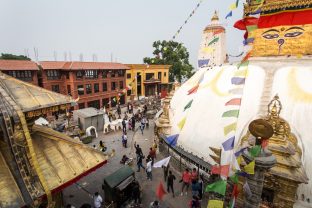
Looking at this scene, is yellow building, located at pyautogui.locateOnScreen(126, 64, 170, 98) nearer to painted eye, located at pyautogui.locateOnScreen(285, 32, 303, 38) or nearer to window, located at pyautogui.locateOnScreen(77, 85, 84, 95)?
window, located at pyautogui.locateOnScreen(77, 85, 84, 95)

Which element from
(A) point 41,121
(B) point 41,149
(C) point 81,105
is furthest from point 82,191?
(C) point 81,105

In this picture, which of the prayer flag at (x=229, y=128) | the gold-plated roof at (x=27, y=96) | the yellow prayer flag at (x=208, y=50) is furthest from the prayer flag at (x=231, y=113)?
the yellow prayer flag at (x=208, y=50)

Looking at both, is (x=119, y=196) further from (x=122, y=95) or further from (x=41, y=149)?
(x=122, y=95)

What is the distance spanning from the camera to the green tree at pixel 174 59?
51250 millimetres

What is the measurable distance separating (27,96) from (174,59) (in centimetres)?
4841

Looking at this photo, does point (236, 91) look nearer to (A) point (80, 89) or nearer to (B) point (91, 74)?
(A) point (80, 89)

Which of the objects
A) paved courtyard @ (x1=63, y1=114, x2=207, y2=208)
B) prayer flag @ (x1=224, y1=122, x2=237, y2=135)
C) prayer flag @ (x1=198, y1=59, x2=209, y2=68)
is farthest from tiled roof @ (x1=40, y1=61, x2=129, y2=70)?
prayer flag @ (x1=224, y1=122, x2=237, y2=135)

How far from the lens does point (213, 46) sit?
23344 mm

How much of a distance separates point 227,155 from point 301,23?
29.3 ft

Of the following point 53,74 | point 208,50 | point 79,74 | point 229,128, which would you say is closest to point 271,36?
point 229,128

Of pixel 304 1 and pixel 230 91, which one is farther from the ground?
pixel 304 1

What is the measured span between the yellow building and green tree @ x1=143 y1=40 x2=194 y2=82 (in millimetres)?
3576

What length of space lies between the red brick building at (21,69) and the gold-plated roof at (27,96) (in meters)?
22.7

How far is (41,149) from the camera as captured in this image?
642cm
